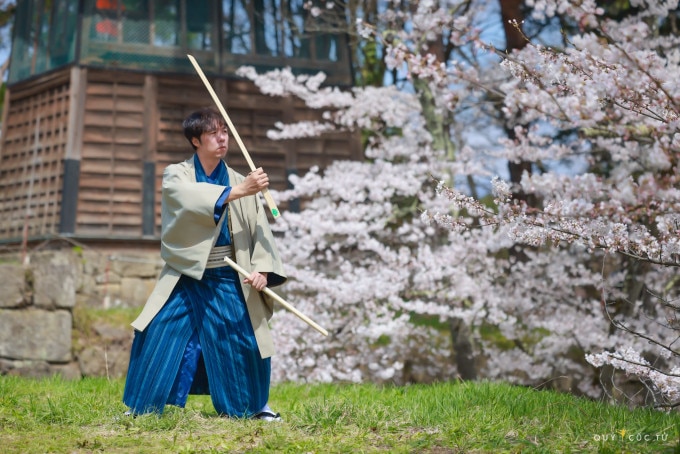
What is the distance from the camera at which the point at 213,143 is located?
214 inches

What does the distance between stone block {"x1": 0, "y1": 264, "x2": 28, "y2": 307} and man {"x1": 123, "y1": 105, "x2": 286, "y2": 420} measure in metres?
5.56

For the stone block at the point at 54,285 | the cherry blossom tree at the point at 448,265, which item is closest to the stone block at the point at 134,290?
the stone block at the point at 54,285

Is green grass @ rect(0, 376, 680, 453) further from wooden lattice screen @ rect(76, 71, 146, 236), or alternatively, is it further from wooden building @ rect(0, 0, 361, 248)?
wooden building @ rect(0, 0, 361, 248)

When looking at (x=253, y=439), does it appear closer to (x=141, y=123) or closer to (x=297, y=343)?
(x=297, y=343)

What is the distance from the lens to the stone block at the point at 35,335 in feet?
33.2

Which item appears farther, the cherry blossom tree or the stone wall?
the stone wall

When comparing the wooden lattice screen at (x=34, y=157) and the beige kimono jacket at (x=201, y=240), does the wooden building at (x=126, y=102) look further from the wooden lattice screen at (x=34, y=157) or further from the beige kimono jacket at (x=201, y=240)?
the beige kimono jacket at (x=201, y=240)

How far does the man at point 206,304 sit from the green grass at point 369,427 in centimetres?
21

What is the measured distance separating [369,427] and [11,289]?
23.2ft

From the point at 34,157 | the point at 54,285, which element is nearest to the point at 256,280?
the point at 54,285

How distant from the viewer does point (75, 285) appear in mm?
10430

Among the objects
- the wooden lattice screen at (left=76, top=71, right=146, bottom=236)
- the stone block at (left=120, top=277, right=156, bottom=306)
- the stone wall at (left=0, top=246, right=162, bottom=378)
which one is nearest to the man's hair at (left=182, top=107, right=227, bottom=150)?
the stone wall at (left=0, top=246, right=162, bottom=378)

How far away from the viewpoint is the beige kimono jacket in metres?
5.26

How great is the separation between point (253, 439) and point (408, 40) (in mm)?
7572
